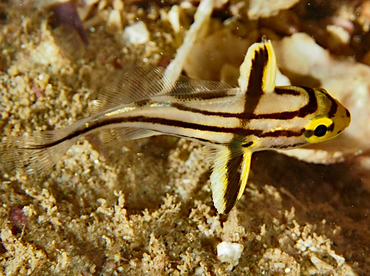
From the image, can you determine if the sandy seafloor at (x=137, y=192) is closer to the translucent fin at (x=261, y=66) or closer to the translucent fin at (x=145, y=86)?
the translucent fin at (x=145, y=86)

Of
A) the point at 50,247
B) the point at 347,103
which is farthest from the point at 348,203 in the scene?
the point at 50,247

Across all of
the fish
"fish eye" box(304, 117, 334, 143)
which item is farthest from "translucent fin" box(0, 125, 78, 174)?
"fish eye" box(304, 117, 334, 143)

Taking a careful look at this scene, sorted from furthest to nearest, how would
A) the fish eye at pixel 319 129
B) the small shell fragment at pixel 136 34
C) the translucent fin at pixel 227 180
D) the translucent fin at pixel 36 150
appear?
the small shell fragment at pixel 136 34
the translucent fin at pixel 36 150
the translucent fin at pixel 227 180
the fish eye at pixel 319 129

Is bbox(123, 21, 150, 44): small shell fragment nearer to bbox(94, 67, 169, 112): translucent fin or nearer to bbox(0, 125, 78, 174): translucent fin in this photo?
bbox(94, 67, 169, 112): translucent fin

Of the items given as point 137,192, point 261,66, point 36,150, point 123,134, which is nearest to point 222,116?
point 261,66

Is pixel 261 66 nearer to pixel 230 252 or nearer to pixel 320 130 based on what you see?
pixel 320 130

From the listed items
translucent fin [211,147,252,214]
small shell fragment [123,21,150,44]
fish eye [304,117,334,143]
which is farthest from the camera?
small shell fragment [123,21,150,44]

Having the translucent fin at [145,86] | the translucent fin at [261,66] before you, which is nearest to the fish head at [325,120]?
the translucent fin at [261,66]
